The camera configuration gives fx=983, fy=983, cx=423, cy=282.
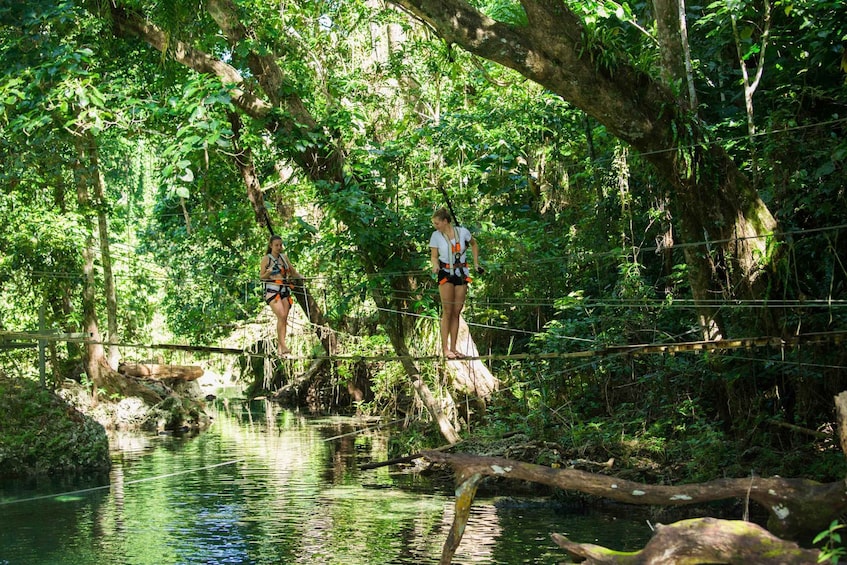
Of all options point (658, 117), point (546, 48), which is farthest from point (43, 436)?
point (658, 117)

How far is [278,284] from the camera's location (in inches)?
350

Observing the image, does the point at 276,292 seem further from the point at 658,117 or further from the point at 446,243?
the point at 658,117

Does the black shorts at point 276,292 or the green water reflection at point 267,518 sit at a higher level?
the black shorts at point 276,292

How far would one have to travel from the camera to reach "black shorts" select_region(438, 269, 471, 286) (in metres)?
7.76

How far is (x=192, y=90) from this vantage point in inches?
376

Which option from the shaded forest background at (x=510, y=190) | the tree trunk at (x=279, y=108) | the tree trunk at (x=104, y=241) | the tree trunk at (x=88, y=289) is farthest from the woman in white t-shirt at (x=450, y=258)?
the tree trunk at (x=88, y=289)

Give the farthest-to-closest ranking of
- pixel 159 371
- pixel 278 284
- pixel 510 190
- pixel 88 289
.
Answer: pixel 159 371, pixel 88 289, pixel 510 190, pixel 278 284

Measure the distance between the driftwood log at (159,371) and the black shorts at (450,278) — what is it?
1193 centimetres

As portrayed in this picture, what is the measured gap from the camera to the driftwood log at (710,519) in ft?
15.2

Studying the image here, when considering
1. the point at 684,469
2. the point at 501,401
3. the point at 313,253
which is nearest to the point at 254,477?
the point at 501,401

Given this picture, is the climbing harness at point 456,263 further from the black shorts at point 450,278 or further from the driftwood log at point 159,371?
the driftwood log at point 159,371

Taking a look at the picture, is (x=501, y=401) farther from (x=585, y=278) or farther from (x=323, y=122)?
(x=323, y=122)

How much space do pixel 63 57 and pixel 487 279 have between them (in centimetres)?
565

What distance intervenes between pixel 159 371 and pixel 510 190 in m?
8.68
